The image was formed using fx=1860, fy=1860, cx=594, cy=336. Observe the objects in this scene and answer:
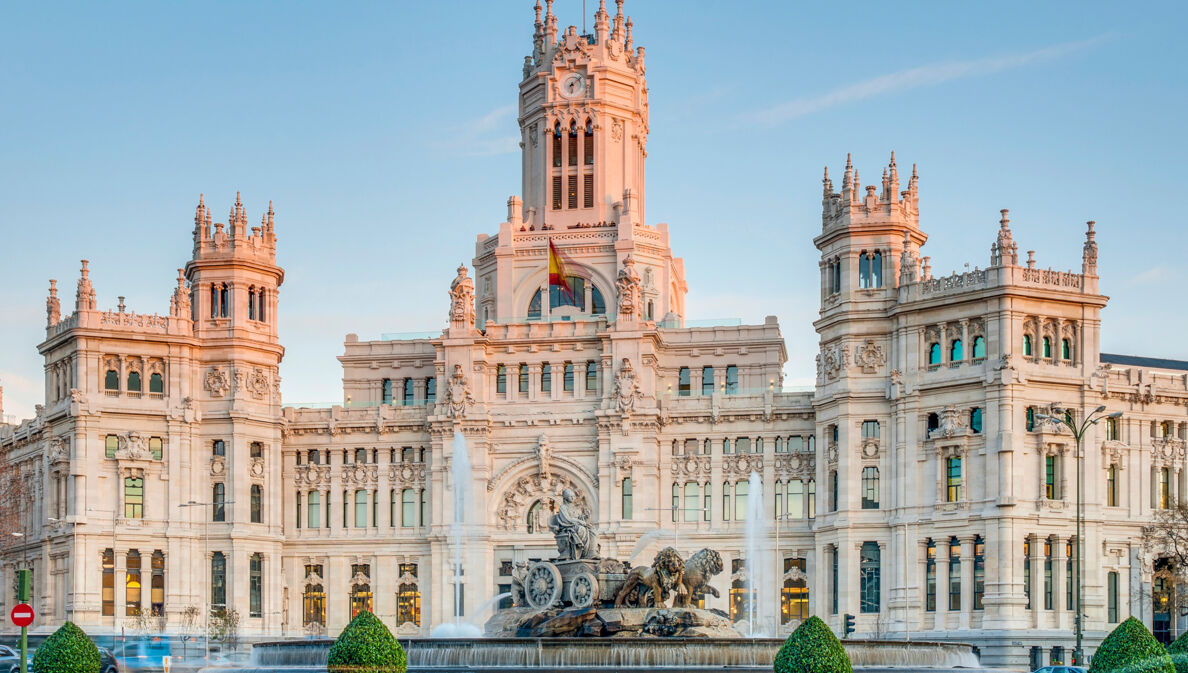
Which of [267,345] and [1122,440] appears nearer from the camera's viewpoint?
[1122,440]

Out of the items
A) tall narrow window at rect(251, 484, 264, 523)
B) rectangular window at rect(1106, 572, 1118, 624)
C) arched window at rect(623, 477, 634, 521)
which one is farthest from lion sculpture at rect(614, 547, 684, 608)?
tall narrow window at rect(251, 484, 264, 523)

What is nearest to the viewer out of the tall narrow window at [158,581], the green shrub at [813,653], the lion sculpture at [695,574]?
the green shrub at [813,653]

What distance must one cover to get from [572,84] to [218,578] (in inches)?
1631

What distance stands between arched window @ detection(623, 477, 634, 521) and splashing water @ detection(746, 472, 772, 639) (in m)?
6.96

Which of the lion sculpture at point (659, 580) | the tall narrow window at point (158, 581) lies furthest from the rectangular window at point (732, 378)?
the lion sculpture at point (659, 580)

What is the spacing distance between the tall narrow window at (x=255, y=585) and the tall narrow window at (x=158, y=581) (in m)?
5.12

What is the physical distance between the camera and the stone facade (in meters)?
100

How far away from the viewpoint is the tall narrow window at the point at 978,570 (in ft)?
326

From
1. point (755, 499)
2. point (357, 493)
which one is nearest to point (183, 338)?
point (357, 493)

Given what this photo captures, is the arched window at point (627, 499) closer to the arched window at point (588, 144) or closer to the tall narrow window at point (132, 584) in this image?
the arched window at point (588, 144)

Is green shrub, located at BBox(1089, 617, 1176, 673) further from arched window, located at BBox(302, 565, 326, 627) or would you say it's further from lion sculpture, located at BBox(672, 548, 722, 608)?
arched window, located at BBox(302, 565, 326, 627)

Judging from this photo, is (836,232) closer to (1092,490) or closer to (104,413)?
(1092,490)

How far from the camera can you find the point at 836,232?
350 ft

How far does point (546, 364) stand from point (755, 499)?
15.4 metres
